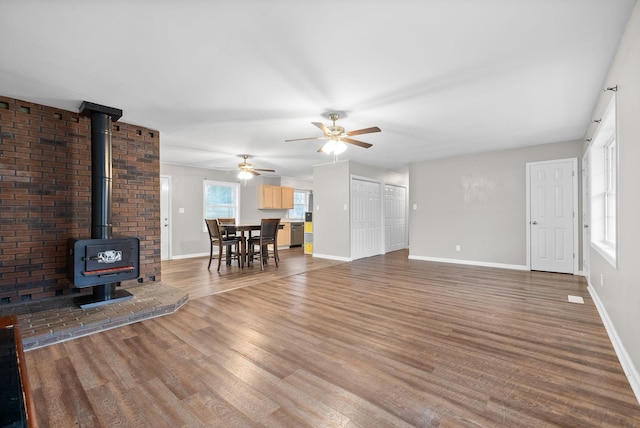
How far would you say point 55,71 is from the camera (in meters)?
2.53

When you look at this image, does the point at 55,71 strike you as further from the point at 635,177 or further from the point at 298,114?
the point at 635,177

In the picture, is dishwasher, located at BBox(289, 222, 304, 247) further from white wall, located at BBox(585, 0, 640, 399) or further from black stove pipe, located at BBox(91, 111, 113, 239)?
white wall, located at BBox(585, 0, 640, 399)

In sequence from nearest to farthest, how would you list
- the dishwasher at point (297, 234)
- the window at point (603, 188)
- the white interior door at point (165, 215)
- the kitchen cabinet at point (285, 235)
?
the window at point (603, 188), the white interior door at point (165, 215), the kitchen cabinet at point (285, 235), the dishwasher at point (297, 234)

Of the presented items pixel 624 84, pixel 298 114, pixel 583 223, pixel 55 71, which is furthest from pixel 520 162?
pixel 55 71

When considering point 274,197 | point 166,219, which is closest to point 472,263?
point 274,197

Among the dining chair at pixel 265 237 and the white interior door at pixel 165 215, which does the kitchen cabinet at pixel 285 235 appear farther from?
the white interior door at pixel 165 215

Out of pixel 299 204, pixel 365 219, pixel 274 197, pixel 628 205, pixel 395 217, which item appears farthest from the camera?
pixel 299 204

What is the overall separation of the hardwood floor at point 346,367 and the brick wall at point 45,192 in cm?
136

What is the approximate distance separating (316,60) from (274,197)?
249 inches

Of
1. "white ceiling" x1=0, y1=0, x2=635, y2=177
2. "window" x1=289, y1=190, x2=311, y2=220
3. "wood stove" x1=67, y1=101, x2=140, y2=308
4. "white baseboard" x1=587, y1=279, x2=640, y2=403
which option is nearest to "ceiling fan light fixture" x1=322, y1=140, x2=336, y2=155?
"white ceiling" x1=0, y1=0, x2=635, y2=177

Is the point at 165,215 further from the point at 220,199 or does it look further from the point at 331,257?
the point at 331,257

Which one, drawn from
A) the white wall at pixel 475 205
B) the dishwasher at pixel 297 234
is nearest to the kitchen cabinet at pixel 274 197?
the dishwasher at pixel 297 234

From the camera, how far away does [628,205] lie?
197cm

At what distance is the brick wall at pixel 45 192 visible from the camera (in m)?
3.04
